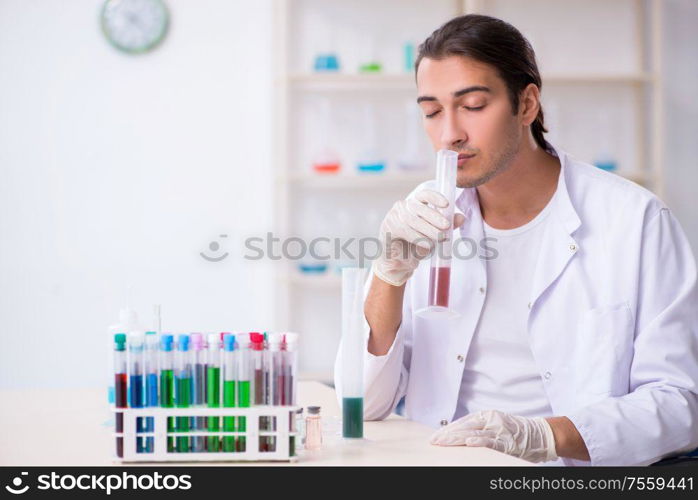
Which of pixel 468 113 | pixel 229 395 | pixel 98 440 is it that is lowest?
pixel 98 440

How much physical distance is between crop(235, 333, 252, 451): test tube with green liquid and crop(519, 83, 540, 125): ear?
3.07ft

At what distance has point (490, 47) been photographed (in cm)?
177

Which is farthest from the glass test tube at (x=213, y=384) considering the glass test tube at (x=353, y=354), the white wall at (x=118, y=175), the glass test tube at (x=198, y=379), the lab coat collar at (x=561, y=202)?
the white wall at (x=118, y=175)

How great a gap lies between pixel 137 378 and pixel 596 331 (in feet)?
2.89

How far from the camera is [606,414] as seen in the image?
58.3 inches

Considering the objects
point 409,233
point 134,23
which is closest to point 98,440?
point 409,233

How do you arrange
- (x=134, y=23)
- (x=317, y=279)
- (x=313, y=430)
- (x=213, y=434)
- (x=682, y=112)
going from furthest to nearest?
(x=682, y=112) → (x=134, y=23) → (x=317, y=279) → (x=313, y=430) → (x=213, y=434)

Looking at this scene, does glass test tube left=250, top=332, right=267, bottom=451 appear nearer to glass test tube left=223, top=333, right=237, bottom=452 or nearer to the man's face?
glass test tube left=223, top=333, right=237, bottom=452

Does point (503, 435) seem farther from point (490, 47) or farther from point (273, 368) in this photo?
point (490, 47)

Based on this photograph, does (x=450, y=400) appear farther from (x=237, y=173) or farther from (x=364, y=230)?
(x=237, y=173)

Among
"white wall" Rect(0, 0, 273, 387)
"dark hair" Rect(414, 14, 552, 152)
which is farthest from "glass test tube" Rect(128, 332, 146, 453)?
"white wall" Rect(0, 0, 273, 387)

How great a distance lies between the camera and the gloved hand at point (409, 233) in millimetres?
1496

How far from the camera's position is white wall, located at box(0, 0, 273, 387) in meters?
3.64

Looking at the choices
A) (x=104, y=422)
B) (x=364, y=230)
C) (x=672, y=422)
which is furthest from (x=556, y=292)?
(x=364, y=230)
